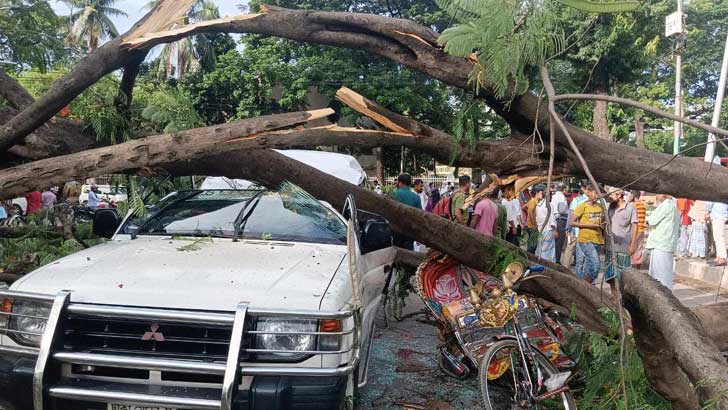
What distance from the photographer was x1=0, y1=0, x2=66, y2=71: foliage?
21.1 feet

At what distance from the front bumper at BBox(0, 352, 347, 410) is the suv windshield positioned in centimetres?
156

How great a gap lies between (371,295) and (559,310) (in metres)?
1.94

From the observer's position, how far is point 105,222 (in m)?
4.59

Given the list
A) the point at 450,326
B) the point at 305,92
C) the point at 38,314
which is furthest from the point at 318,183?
the point at 305,92

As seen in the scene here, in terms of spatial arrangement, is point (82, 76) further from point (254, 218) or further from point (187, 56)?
point (187, 56)

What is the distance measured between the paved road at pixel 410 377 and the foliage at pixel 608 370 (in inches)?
35.5

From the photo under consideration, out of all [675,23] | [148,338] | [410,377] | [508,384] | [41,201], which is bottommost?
[410,377]

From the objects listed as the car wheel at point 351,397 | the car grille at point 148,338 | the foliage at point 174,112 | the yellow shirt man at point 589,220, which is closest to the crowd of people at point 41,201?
the foliage at point 174,112

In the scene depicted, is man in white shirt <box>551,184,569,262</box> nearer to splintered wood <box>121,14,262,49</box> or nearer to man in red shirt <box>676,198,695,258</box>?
man in red shirt <box>676,198,695,258</box>

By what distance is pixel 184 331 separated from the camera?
111 inches

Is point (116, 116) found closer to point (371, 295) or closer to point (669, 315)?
point (371, 295)

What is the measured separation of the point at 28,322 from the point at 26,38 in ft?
15.9

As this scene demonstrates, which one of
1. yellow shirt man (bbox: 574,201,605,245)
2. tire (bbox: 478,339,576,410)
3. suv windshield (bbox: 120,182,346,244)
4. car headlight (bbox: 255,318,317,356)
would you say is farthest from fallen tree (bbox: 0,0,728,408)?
yellow shirt man (bbox: 574,201,605,245)

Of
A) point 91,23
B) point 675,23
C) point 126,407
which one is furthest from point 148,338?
A: point 91,23
